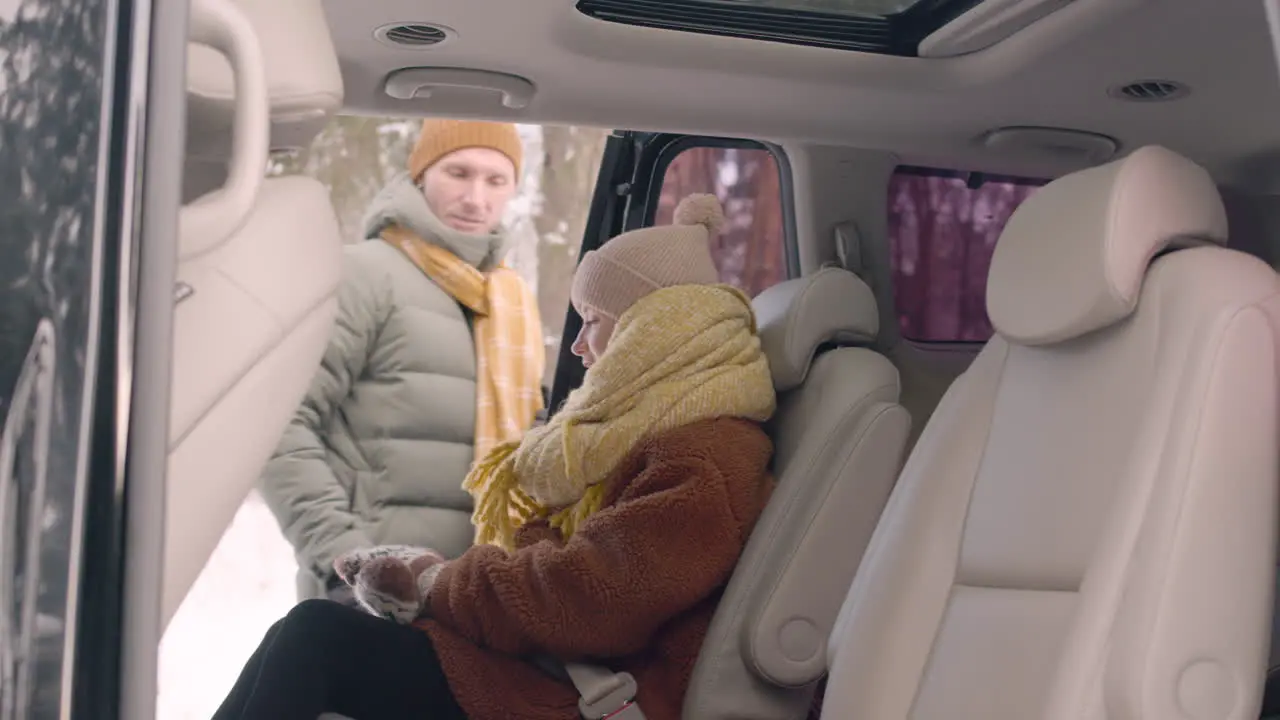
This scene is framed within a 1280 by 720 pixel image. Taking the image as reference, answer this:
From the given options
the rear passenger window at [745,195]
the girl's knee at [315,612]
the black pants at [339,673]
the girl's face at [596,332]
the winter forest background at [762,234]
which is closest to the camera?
the black pants at [339,673]

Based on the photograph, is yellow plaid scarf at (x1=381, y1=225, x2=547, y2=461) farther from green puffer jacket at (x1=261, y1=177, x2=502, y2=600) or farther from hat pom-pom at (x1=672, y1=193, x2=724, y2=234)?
hat pom-pom at (x1=672, y1=193, x2=724, y2=234)

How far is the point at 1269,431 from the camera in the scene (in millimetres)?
1236

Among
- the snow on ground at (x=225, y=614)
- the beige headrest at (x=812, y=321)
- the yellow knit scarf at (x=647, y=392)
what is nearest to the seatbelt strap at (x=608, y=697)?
the yellow knit scarf at (x=647, y=392)

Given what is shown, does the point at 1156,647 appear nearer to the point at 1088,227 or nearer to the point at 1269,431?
the point at 1269,431

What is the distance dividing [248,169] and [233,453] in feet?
0.72

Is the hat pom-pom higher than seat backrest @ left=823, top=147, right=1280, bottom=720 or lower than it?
higher

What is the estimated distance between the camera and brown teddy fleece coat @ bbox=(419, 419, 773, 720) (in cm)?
186

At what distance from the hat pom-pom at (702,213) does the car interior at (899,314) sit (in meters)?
0.11

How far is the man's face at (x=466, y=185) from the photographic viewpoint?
269 centimetres

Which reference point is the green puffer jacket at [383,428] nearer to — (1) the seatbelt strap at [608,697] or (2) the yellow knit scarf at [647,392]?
(2) the yellow knit scarf at [647,392]

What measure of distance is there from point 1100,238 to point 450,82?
1.02 metres

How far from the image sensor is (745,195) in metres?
2.68

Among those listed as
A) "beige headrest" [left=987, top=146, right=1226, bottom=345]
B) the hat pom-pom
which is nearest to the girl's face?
the hat pom-pom

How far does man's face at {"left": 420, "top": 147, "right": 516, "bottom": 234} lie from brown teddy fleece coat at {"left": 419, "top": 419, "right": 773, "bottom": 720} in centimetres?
92
